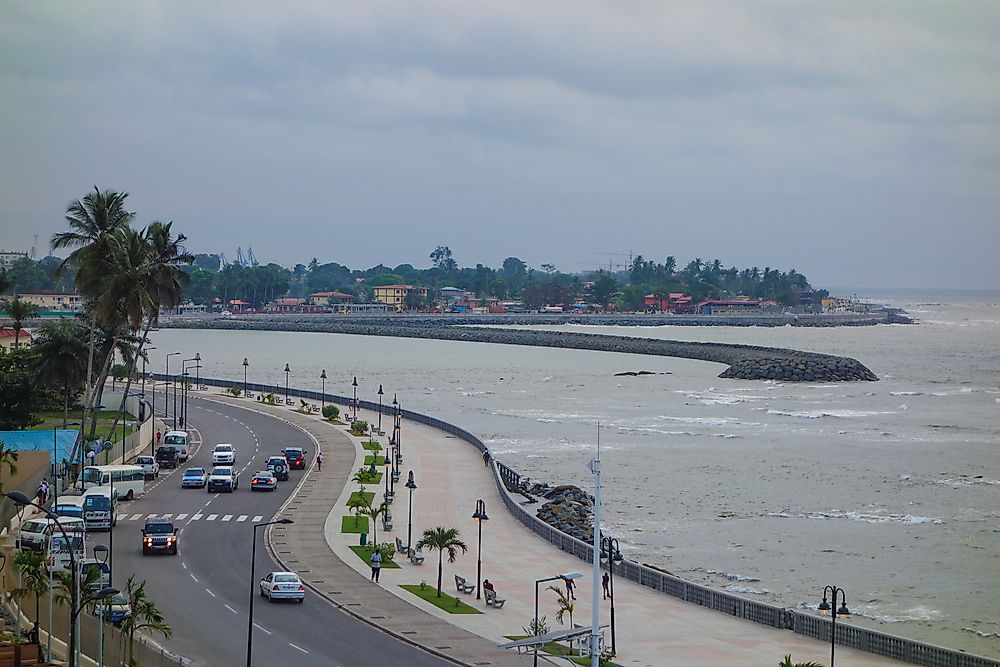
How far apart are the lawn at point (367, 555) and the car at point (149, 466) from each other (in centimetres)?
1909

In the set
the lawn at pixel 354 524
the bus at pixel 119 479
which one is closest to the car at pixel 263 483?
the bus at pixel 119 479

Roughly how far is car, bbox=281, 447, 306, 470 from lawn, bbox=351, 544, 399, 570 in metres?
21.5

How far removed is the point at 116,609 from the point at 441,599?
10414 mm

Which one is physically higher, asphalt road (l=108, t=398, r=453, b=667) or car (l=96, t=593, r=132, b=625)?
car (l=96, t=593, r=132, b=625)

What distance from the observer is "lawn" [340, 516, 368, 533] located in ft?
166

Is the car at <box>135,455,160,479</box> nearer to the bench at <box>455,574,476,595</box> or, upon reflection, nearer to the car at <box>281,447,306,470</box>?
the car at <box>281,447,306,470</box>

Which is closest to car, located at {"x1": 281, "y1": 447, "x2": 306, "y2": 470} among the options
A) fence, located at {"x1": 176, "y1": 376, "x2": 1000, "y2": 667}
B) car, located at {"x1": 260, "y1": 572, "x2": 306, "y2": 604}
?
fence, located at {"x1": 176, "y1": 376, "x2": 1000, "y2": 667}

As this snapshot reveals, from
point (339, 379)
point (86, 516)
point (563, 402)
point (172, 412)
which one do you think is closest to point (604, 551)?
point (86, 516)

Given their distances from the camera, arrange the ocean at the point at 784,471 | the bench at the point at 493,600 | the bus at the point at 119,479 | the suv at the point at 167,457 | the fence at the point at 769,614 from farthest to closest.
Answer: the suv at the point at 167,457 → the bus at the point at 119,479 → the ocean at the point at 784,471 → the bench at the point at 493,600 → the fence at the point at 769,614

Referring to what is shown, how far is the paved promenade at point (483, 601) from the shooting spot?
34219mm

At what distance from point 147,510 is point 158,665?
26108 millimetres

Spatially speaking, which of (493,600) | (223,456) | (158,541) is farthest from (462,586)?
(223,456)

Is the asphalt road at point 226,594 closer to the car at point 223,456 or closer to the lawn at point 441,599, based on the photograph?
the car at point 223,456

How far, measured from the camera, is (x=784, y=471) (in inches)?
2965
